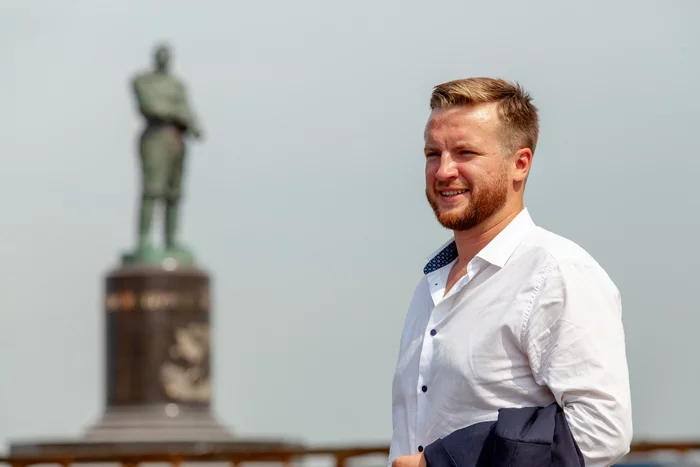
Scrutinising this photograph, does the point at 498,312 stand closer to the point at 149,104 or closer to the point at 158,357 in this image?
the point at 158,357

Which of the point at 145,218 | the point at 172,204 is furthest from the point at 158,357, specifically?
the point at 172,204

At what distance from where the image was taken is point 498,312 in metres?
3.38

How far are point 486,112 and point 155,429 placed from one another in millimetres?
18782

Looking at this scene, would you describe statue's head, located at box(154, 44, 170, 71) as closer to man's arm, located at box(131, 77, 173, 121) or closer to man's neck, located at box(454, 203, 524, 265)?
man's arm, located at box(131, 77, 173, 121)

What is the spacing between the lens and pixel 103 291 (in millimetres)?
22953

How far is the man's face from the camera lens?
3461 mm

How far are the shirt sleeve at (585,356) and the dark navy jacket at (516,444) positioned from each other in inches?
1.0

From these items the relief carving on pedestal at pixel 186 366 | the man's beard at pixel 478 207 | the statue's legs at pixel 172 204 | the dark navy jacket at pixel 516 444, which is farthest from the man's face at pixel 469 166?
the statue's legs at pixel 172 204

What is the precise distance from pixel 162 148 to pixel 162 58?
1.09 m

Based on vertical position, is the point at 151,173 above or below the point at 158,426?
above

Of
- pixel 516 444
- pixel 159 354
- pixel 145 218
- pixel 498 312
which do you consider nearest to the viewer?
pixel 516 444

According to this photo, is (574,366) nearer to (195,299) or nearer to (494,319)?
(494,319)

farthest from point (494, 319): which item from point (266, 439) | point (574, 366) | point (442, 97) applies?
point (266, 439)

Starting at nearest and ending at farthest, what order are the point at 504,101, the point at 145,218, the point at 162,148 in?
the point at 504,101 → the point at 162,148 → the point at 145,218
